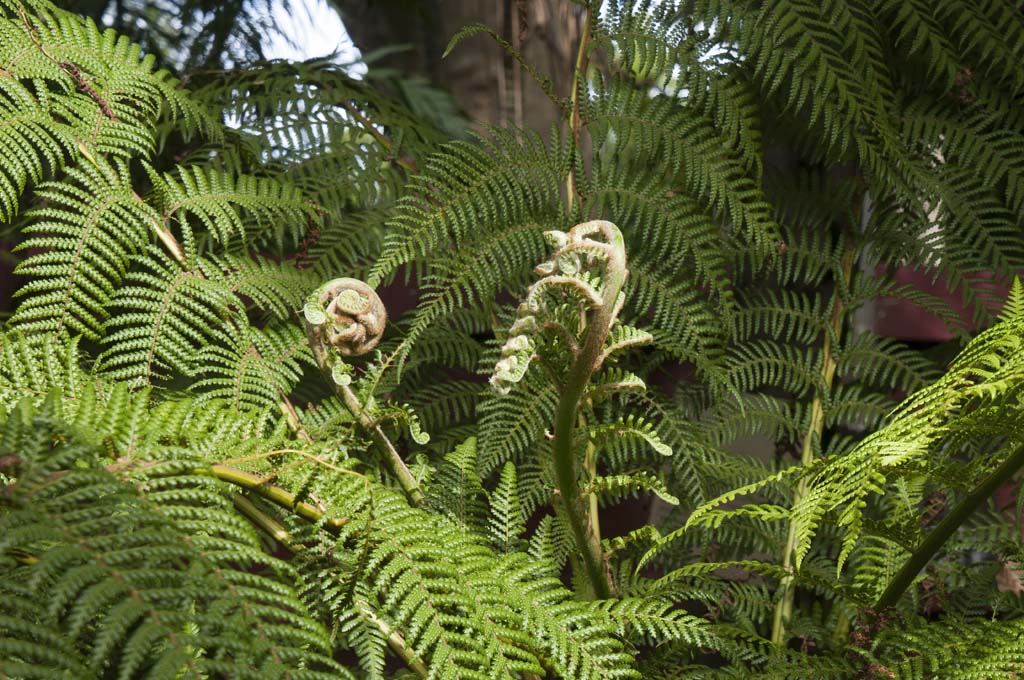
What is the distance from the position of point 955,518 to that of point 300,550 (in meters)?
0.52

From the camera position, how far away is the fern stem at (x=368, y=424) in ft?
2.46

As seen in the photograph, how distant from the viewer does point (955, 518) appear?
70cm

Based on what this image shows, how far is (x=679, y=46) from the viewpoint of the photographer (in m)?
1.12

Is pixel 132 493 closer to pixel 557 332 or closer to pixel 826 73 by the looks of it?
pixel 557 332

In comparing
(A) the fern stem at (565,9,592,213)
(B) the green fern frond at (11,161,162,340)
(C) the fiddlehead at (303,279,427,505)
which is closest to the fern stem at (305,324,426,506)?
(C) the fiddlehead at (303,279,427,505)

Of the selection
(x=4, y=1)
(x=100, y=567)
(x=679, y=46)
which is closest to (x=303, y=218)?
(x=4, y=1)

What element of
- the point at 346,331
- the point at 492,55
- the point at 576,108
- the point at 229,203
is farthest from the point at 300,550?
the point at 492,55

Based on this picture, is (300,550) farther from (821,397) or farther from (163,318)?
(821,397)

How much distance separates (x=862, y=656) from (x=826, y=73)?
0.67m

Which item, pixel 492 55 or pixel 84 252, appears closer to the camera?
pixel 84 252

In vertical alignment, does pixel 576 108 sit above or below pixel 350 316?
above

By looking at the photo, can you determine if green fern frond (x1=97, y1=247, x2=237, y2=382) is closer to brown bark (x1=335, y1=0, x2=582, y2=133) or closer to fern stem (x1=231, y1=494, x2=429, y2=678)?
fern stem (x1=231, y1=494, x2=429, y2=678)

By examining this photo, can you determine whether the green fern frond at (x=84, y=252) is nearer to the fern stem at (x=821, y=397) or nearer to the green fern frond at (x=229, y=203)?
the green fern frond at (x=229, y=203)

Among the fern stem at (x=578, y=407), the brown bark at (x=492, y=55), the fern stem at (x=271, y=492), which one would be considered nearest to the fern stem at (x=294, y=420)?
the fern stem at (x=271, y=492)
